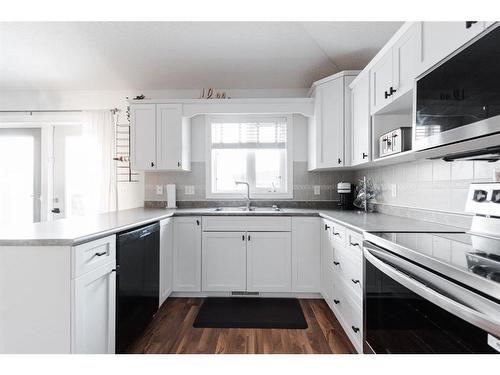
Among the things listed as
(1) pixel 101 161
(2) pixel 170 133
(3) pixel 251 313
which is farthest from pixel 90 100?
(3) pixel 251 313

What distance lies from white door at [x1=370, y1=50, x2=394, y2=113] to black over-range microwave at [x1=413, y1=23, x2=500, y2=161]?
0.40m

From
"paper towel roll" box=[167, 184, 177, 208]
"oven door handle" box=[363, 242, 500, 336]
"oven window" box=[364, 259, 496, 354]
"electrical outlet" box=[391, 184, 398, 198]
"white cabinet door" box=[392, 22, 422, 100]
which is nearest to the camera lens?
"oven door handle" box=[363, 242, 500, 336]

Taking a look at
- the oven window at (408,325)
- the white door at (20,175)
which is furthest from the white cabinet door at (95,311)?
the white door at (20,175)

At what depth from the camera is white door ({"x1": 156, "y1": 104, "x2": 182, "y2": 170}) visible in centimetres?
289

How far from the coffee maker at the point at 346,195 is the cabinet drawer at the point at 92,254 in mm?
2316

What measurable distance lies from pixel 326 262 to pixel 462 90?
5.71 ft

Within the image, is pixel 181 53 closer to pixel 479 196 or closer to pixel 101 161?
pixel 101 161

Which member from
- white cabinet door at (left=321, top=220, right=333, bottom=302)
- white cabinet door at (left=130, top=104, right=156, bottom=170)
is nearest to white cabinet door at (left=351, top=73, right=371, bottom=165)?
white cabinet door at (left=321, top=220, right=333, bottom=302)

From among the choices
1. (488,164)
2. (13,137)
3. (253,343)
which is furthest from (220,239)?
(13,137)

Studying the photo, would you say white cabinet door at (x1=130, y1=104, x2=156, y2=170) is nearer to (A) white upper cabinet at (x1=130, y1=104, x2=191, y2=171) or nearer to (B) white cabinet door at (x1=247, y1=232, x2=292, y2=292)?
(A) white upper cabinet at (x1=130, y1=104, x2=191, y2=171)

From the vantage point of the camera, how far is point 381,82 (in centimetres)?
191

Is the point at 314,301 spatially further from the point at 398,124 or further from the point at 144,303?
the point at 398,124

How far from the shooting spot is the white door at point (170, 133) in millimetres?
2895

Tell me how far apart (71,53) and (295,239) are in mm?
3004
